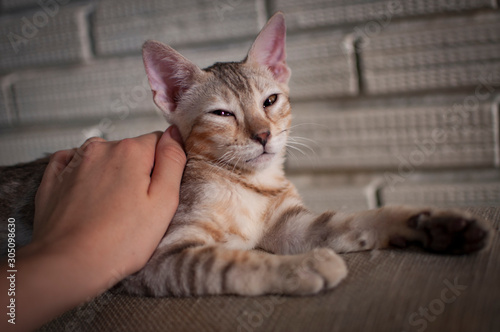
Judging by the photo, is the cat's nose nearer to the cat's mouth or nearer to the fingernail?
the cat's mouth

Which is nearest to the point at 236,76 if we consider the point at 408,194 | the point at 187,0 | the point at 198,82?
the point at 198,82

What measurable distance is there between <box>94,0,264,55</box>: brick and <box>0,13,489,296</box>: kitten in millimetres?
533

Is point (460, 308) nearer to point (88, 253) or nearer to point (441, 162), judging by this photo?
point (88, 253)

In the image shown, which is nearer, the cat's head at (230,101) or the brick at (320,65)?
the cat's head at (230,101)

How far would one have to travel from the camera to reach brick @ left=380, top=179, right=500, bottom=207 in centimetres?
138

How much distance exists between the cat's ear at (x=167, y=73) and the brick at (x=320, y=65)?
0.60 meters

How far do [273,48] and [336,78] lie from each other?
474mm

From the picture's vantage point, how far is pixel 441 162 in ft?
4.64

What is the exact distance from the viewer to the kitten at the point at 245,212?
626 mm

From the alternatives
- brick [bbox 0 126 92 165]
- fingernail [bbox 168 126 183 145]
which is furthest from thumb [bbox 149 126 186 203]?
brick [bbox 0 126 92 165]

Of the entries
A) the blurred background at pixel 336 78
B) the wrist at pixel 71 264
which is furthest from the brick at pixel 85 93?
the wrist at pixel 71 264

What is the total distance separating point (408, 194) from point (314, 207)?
1.20 ft

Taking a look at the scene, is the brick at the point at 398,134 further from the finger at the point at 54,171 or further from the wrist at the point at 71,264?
the wrist at the point at 71,264

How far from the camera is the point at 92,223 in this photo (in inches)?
24.5
